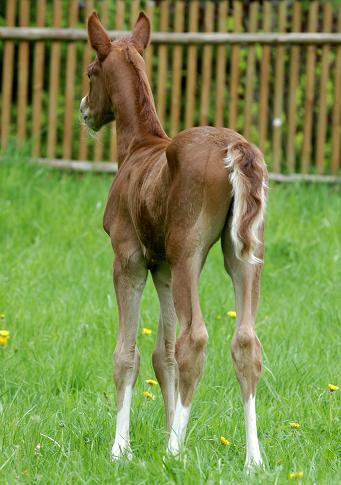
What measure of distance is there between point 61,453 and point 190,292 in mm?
864

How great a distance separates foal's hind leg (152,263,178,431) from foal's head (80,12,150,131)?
2.92ft

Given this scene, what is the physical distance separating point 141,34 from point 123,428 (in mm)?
1922

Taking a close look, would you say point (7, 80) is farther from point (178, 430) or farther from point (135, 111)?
point (178, 430)

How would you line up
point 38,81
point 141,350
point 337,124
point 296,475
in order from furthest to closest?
1. point 38,81
2. point 337,124
3. point 141,350
4. point 296,475

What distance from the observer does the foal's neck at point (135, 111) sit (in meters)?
4.87

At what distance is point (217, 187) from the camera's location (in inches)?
157

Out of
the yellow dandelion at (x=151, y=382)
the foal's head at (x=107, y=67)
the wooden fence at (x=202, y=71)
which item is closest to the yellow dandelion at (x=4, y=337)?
the yellow dandelion at (x=151, y=382)

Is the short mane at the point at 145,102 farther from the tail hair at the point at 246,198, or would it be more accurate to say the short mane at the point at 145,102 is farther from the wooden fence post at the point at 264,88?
the wooden fence post at the point at 264,88

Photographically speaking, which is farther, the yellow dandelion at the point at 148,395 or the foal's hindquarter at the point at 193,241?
the yellow dandelion at the point at 148,395

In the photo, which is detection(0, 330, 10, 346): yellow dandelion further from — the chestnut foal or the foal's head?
the foal's head

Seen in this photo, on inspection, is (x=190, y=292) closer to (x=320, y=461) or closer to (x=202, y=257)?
(x=202, y=257)

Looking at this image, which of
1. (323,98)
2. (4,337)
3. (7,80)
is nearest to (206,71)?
(323,98)

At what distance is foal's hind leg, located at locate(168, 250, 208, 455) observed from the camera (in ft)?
13.2

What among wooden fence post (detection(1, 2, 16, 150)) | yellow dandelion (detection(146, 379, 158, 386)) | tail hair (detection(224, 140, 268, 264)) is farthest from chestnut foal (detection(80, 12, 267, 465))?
wooden fence post (detection(1, 2, 16, 150))
